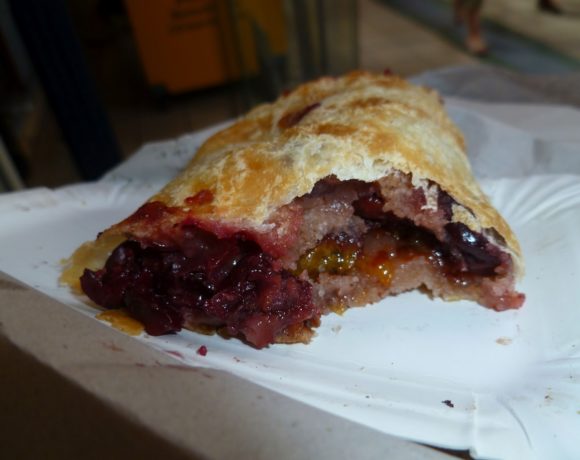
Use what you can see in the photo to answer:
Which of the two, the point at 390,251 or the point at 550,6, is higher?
the point at 390,251

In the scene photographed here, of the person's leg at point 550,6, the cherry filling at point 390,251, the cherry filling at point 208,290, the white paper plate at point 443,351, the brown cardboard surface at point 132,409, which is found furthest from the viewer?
the person's leg at point 550,6

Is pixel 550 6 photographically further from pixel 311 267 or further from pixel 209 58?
pixel 311 267

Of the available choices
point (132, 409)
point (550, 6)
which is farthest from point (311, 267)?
point (550, 6)

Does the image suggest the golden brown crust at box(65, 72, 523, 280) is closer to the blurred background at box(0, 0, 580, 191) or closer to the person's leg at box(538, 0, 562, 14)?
the blurred background at box(0, 0, 580, 191)

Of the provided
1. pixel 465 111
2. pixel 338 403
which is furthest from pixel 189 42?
pixel 338 403

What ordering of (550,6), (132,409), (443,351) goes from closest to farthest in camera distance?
(132,409)
(443,351)
(550,6)

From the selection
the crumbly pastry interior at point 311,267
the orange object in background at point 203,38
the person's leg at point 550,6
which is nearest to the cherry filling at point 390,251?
the crumbly pastry interior at point 311,267

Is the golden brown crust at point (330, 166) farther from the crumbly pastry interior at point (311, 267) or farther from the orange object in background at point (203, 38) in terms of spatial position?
the orange object in background at point (203, 38)
